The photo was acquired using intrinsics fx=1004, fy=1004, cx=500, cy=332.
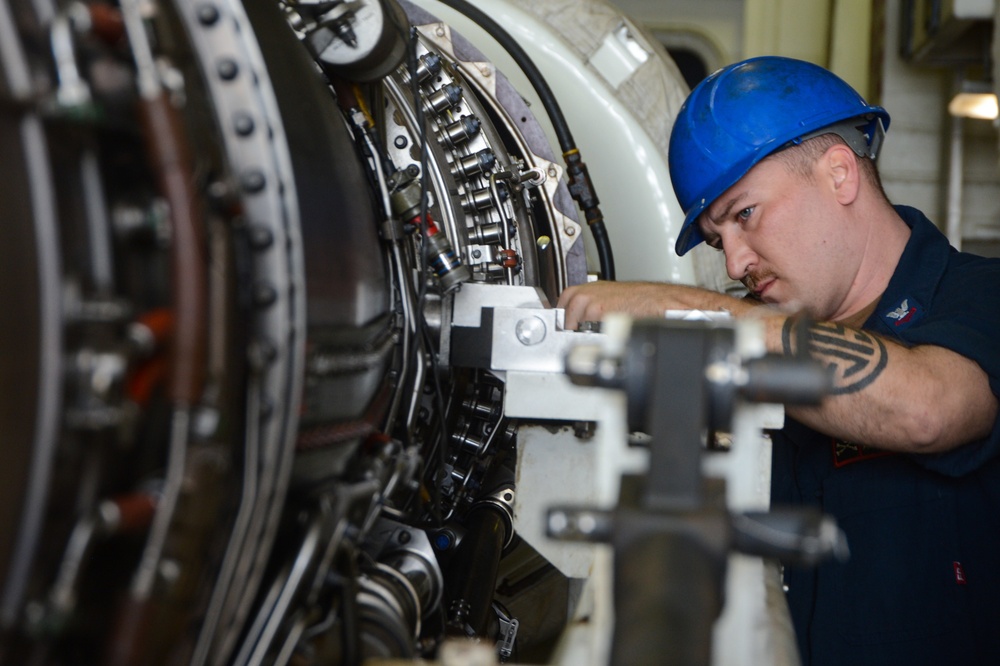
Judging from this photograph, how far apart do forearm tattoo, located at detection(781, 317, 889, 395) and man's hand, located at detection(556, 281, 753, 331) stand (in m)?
0.17

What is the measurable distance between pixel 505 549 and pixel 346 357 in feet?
2.27

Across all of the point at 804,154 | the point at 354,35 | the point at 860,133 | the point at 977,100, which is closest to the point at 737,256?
the point at 804,154

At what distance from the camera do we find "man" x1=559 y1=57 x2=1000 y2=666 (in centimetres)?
124

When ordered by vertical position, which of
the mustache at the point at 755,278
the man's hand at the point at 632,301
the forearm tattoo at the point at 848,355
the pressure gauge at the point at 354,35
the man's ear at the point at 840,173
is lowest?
the forearm tattoo at the point at 848,355

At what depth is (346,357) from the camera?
93 cm

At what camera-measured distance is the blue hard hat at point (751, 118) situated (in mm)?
1544

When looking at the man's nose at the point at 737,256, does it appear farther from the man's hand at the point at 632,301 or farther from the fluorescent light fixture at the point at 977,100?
the fluorescent light fixture at the point at 977,100

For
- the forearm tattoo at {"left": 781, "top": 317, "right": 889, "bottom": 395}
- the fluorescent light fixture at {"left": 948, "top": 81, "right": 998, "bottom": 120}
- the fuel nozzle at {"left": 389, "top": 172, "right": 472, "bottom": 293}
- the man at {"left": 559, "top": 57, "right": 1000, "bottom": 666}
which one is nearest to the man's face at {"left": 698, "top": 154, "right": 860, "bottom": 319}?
the man at {"left": 559, "top": 57, "right": 1000, "bottom": 666}

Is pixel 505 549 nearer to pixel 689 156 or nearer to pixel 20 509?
pixel 689 156

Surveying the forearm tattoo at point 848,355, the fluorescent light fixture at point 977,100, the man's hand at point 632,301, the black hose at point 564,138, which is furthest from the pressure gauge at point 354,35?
the fluorescent light fixture at point 977,100

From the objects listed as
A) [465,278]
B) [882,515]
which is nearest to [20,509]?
[465,278]

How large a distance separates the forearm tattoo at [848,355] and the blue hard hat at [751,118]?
394 mm

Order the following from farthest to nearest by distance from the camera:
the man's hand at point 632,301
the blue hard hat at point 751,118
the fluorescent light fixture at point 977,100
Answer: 1. the fluorescent light fixture at point 977,100
2. the blue hard hat at point 751,118
3. the man's hand at point 632,301

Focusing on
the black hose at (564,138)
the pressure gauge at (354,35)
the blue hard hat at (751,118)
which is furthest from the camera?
the black hose at (564,138)
